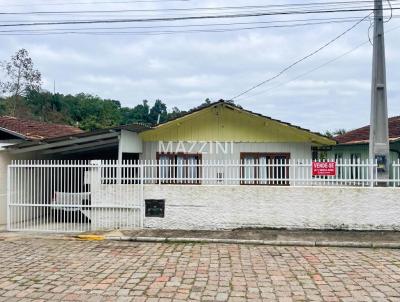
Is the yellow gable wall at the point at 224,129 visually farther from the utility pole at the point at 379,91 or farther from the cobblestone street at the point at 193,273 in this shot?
the cobblestone street at the point at 193,273

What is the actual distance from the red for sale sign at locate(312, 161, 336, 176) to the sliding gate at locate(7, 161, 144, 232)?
446cm

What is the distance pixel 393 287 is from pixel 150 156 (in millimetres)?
10627

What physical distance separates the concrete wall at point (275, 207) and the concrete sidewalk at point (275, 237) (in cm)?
24

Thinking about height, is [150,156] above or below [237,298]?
above

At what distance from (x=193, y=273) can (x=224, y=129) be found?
8.90 meters

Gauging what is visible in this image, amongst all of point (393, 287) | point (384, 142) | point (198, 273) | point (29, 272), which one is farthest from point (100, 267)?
point (384, 142)

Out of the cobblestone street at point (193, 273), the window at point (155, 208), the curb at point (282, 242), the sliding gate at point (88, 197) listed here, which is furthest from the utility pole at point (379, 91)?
the sliding gate at point (88, 197)

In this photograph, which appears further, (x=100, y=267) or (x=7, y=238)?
(x=7, y=238)

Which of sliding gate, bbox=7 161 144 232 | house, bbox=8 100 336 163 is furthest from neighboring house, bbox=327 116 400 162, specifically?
sliding gate, bbox=7 161 144 232

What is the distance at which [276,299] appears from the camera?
572cm

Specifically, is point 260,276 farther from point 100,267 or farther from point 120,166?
point 120,166

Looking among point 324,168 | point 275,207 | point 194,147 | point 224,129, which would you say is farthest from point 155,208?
point 224,129

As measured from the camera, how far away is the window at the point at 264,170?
10.8 m

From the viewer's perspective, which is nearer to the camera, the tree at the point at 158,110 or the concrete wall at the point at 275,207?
the concrete wall at the point at 275,207
